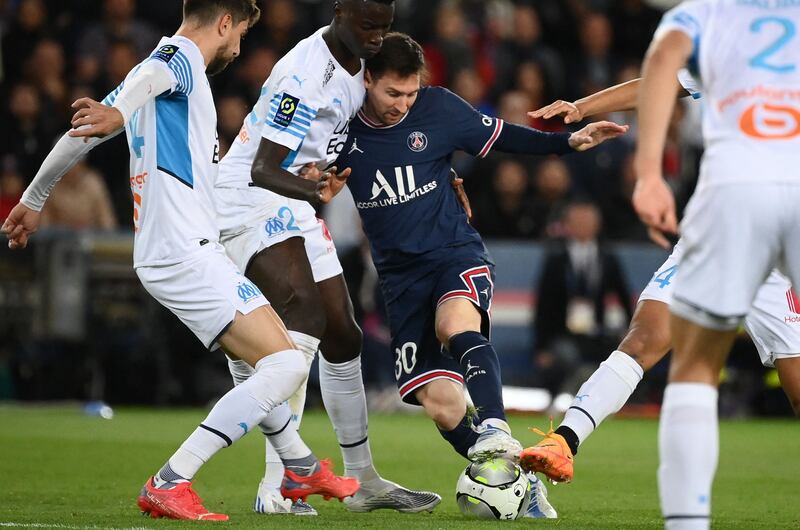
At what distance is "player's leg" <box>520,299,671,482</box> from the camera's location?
5746 mm

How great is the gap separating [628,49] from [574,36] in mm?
818

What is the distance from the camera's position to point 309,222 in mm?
6602

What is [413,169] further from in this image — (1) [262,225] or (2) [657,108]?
(2) [657,108]

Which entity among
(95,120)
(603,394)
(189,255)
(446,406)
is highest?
(95,120)

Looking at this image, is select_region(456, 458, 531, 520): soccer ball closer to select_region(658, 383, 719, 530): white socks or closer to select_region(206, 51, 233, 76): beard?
select_region(658, 383, 719, 530): white socks

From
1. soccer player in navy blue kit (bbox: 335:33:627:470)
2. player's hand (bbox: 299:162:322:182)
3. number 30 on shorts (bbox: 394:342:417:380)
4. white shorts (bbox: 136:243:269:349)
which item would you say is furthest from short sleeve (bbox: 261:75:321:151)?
number 30 on shorts (bbox: 394:342:417:380)

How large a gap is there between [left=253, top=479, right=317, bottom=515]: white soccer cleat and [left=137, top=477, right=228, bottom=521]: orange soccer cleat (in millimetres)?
630

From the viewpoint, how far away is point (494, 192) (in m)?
14.4

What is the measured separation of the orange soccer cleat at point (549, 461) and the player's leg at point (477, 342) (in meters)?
0.14

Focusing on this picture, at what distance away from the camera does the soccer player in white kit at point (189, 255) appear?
5.48m

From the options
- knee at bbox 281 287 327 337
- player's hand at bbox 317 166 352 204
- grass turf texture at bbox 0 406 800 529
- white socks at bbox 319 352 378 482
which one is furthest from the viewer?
white socks at bbox 319 352 378 482

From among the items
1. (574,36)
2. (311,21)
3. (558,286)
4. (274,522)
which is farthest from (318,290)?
(574,36)

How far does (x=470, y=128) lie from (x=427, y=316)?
963 mm

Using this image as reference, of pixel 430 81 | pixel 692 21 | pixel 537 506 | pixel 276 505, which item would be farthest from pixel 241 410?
pixel 430 81
